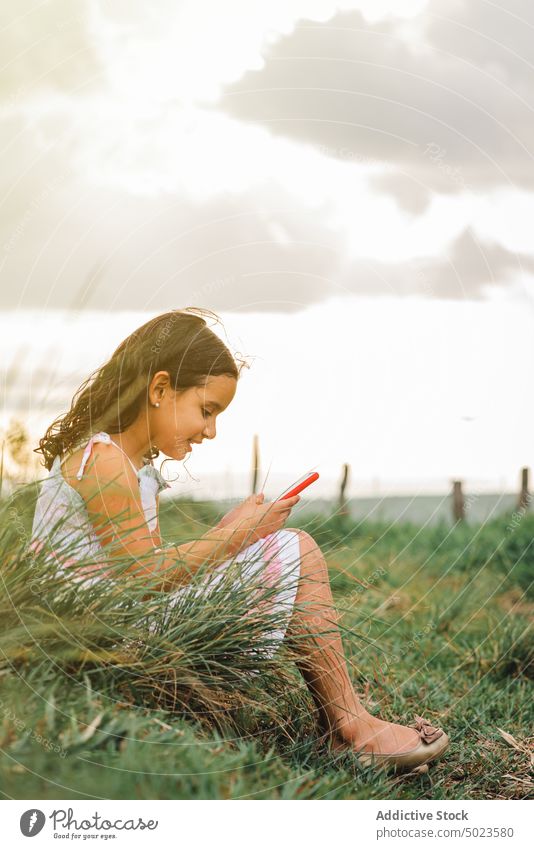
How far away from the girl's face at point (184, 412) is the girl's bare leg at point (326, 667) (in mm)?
370

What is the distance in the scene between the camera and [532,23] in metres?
2.88

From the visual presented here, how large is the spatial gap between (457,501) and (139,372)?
6590 millimetres

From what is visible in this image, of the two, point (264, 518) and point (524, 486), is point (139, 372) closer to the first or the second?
point (264, 518)

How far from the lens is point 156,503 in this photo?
2.49 m

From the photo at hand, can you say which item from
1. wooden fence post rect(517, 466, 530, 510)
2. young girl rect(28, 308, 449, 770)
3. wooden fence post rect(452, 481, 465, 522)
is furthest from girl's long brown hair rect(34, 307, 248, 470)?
wooden fence post rect(452, 481, 465, 522)

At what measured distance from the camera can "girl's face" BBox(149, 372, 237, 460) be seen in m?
2.32

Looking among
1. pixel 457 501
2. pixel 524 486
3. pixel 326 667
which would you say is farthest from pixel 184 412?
pixel 457 501

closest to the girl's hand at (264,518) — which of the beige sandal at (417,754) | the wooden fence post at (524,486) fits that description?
the beige sandal at (417,754)

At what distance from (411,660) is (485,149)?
176cm

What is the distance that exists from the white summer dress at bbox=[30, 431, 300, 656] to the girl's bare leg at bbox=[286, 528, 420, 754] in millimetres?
31

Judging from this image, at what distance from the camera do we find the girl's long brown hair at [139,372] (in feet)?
7.69

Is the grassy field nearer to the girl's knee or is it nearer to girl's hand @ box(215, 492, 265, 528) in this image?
the girl's knee
